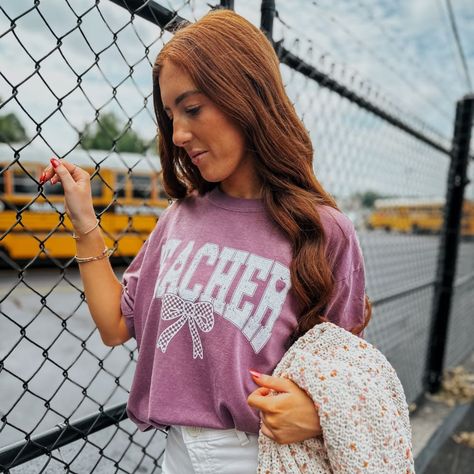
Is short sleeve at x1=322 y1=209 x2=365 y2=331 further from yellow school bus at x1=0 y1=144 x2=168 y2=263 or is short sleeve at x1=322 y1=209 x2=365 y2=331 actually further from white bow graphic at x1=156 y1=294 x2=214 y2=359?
yellow school bus at x1=0 y1=144 x2=168 y2=263

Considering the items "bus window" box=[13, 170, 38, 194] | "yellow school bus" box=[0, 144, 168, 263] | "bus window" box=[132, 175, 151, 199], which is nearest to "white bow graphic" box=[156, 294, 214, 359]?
"yellow school bus" box=[0, 144, 168, 263]

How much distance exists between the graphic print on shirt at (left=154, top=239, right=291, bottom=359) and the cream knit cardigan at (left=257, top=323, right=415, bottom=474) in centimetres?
10

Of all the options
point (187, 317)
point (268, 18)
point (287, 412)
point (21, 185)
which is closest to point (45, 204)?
point (21, 185)

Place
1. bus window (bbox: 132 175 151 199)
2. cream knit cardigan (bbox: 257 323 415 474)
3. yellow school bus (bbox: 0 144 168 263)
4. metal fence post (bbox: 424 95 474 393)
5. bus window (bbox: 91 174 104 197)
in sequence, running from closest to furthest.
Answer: cream knit cardigan (bbox: 257 323 415 474) < metal fence post (bbox: 424 95 474 393) < yellow school bus (bbox: 0 144 168 263) < bus window (bbox: 91 174 104 197) < bus window (bbox: 132 175 151 199)

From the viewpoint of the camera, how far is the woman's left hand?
2.94 feet

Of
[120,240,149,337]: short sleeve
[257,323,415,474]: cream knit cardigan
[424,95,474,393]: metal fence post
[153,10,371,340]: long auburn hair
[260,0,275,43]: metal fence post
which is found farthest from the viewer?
[424,95,474,393]: metal fence post

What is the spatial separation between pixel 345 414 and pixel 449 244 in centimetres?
294

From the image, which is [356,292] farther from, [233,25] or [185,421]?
[233,25]

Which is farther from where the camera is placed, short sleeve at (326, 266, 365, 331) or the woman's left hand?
short sleeve at (326, 266, 365, 331)

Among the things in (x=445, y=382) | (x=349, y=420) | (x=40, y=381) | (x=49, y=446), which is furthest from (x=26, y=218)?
(x=349, y=420)

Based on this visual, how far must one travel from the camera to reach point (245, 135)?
1.05 metres

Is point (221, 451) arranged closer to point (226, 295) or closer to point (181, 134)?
point (226, 295)

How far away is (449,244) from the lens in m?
3.44

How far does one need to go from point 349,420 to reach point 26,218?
8.36 meters
